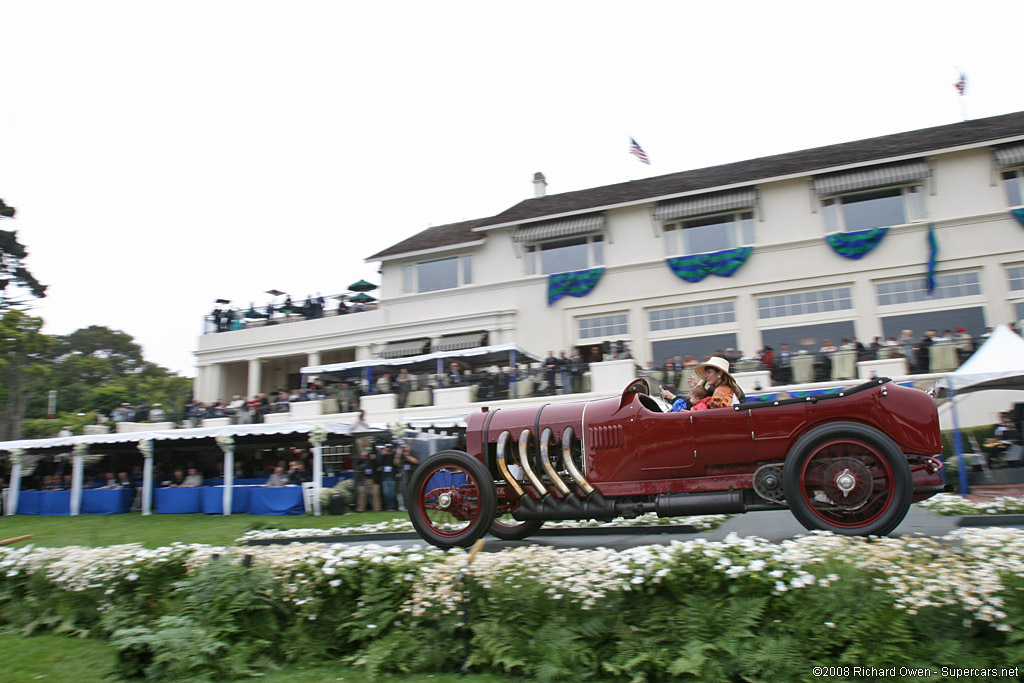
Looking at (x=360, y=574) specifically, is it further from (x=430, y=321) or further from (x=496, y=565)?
(x=430, y=321)

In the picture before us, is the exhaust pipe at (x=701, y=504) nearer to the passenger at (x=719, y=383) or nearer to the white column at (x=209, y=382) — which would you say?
the passenger at (x=719, y=383)

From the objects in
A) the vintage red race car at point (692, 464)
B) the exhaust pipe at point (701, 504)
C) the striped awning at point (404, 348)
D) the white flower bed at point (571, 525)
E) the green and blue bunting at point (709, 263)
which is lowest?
the white flower bed at point (571, 525)

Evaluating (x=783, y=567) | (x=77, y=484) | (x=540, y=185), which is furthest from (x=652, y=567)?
(x=540, y=185)

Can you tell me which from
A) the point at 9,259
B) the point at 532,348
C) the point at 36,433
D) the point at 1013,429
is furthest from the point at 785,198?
the point at 36,433

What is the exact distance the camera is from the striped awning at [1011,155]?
20.7 meters

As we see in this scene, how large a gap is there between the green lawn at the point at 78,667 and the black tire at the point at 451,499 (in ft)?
5.01

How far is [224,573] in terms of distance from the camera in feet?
19.9

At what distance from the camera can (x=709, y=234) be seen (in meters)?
24.4

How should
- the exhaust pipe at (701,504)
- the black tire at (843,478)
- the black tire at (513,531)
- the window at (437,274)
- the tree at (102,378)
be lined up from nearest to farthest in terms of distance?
the black tire at (843,478) < the exhaust pipe at (701,504) < the black tire at (513,531) < the window at (437,274) < the tree at (102,378)

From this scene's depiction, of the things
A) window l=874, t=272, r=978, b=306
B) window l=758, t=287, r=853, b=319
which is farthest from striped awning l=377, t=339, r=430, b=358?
window l=874, t=272, r=978, b=306

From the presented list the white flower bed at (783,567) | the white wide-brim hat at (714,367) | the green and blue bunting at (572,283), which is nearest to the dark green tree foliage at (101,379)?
the green and blue bunting at (572,283)

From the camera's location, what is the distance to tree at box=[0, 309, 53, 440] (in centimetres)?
3222

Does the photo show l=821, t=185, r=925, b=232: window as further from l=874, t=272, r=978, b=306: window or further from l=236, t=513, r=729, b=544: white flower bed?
l=236, t=513, r=729, b=544: white flower bed

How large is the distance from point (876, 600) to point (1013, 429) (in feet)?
38.1
